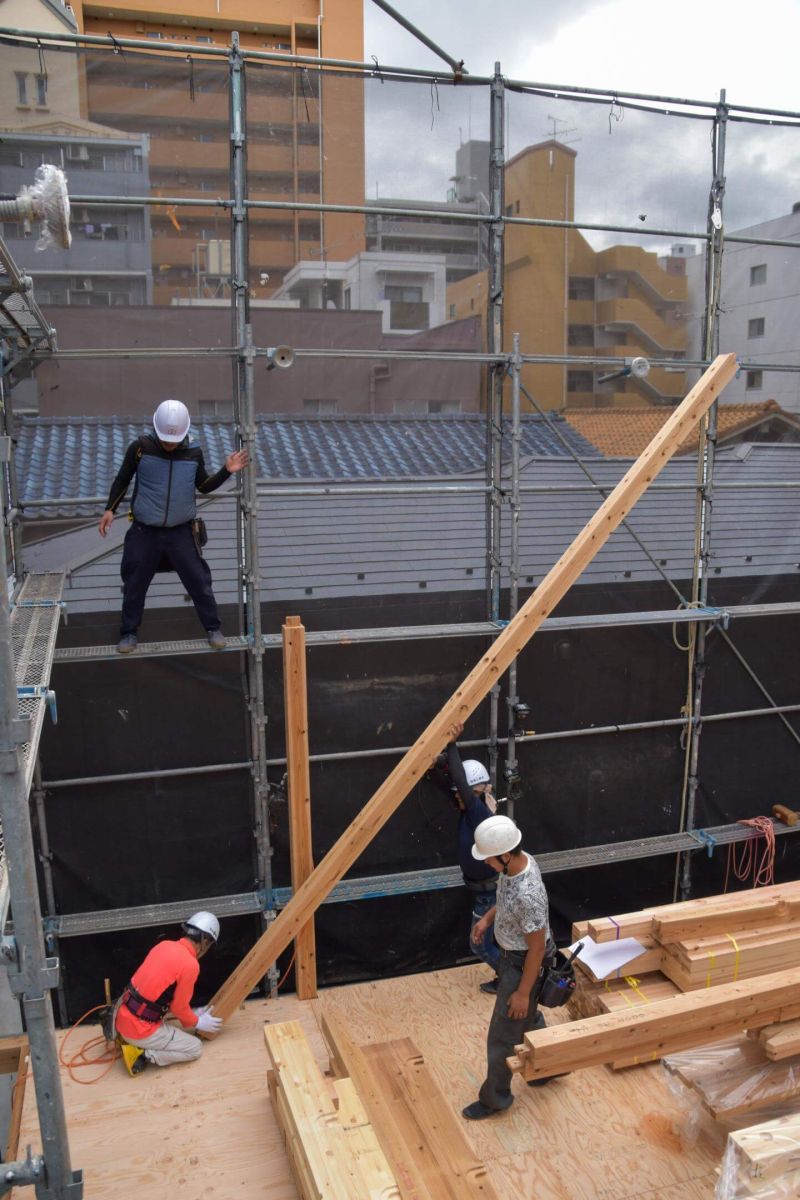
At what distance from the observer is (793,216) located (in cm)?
736

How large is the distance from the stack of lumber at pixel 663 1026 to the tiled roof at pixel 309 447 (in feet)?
12.6

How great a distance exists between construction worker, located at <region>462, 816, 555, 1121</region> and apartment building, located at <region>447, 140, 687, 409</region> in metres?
3.64

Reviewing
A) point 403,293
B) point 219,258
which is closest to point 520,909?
point 403,293

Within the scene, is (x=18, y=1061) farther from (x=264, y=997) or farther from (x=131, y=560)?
(x=131, y=560)

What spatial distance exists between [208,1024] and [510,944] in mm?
1993

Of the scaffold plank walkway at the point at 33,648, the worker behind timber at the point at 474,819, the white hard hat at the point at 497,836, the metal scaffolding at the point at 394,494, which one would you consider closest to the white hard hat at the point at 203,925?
the metal scaffolding at the point at 394,494

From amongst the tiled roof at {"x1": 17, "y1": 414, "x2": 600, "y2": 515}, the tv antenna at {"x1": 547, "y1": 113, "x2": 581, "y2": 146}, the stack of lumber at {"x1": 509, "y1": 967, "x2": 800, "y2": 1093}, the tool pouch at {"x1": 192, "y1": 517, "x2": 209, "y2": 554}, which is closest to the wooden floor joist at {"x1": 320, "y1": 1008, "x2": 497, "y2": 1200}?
the stack of lumber at {"x1": 509, "y1": 967, "x2": 800, "y2": 1093}

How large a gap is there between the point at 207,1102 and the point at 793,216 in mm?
7323

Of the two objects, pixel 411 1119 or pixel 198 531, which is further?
pixel 198 531

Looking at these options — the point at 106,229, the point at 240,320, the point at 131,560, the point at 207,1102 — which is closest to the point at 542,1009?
the point at 207,1102

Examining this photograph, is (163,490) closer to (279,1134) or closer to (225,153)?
(225,153)

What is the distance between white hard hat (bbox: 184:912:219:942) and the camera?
5.58 metres

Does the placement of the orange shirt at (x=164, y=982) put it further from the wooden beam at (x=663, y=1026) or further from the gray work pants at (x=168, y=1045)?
the wooden beam at (x=663, y=1026)

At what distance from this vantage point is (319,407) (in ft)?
21.8
